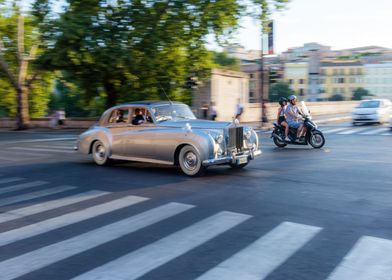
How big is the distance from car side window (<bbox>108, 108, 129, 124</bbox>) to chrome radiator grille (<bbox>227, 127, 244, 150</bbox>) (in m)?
3.04

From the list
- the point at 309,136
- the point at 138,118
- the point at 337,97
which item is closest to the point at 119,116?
the point at 138,118

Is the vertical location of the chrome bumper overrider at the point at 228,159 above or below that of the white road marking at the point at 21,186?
above

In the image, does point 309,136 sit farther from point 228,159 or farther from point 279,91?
point 279,91

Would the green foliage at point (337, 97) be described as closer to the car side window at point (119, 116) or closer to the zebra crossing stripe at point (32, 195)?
the car side window at point (119, 116)

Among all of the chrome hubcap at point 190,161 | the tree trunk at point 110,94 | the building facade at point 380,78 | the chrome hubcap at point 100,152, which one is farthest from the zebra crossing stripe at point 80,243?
the building facade at point 380,78

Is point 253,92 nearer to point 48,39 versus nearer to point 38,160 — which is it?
point 48,39

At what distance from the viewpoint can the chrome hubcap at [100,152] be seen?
12547mm

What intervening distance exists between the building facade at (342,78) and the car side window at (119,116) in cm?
13113

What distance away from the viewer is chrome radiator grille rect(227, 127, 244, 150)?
1038 centimetres

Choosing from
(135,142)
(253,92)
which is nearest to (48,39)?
(135,142)

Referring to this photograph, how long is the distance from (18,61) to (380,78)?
125 m

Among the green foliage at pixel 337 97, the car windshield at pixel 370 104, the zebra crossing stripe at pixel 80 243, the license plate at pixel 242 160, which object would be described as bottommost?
the zebra crossing stripe at pixel 80 243

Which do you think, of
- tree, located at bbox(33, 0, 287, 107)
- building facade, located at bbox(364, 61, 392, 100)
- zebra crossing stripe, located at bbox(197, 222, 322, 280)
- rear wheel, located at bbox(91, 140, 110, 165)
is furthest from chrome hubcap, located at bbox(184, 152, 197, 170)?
building facade, located at bbox(364, 61, 392, 100)

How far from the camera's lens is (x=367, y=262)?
475cm
